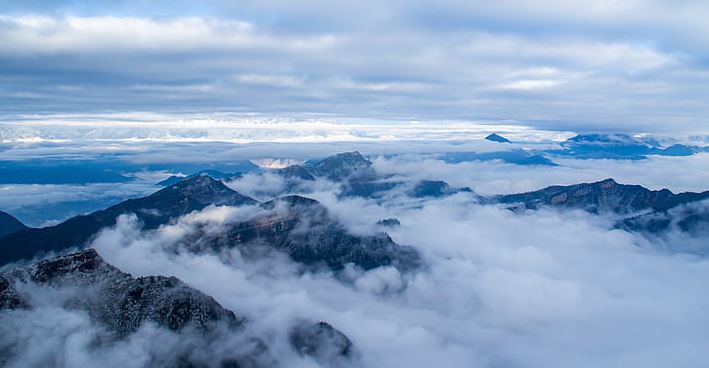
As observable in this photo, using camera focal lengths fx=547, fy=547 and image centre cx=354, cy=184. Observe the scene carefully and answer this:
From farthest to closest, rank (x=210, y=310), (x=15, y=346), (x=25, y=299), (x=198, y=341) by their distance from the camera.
Result: (x=210, y=310) → (x=198, y=341) → (x=25, y=299) → (x=15, y=346)

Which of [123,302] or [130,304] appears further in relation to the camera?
[130,304]

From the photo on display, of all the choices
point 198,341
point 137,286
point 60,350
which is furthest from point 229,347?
point 60,350

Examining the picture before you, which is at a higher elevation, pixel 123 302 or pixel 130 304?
pixel 123 302

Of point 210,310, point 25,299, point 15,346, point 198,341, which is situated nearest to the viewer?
point 15,346

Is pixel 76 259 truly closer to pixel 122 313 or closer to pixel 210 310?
pixel 122 313

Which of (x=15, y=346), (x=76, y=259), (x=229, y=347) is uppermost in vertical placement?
(x=76, y=259)

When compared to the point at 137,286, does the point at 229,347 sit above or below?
below

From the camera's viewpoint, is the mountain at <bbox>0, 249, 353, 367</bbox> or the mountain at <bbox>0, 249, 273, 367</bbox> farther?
the mountain at <bbox>0, 249, 273, 367</bbox>

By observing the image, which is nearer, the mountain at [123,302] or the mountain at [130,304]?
the mountain at [130,304]
